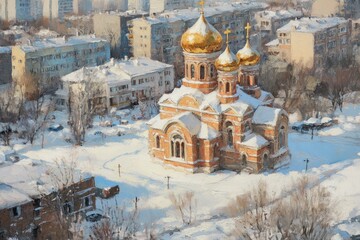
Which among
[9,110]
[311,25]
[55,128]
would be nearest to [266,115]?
[55,128]

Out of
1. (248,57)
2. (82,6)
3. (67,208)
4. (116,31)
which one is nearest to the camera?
(67,208)

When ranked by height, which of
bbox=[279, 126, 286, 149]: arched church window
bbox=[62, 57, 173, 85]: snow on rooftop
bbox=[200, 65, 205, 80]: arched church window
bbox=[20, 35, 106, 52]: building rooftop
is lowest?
bbox=[279, 126, 286, 149]: arched church window

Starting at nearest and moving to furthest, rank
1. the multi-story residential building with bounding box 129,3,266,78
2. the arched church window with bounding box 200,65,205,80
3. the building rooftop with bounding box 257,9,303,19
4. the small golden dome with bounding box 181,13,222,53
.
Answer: the small golden dome with bounding box 181,13,222,53, the arched church window with bounding box 200,65,205,80, the multi-story residential building with bounding box 129,3,266,78, the building rooftop with bounding box 257,9,303,19

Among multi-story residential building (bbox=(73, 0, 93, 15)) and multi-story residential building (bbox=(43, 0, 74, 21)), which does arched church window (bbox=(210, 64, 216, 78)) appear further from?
multi-story residential building (bbox=(73, 0, 93, 15))

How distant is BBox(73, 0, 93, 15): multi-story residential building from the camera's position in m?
98.8

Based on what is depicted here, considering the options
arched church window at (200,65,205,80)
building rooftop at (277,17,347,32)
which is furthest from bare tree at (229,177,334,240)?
building rooftop at (277,17,347,32)

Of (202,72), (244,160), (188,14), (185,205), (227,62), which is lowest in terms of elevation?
(185,205)

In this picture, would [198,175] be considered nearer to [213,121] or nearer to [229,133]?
[229,133]

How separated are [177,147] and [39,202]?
8.36 metres

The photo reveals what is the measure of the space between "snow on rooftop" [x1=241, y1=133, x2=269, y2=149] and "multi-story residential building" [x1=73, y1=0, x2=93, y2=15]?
72.1 m

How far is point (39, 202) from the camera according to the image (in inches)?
828

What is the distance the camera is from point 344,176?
87.0 feet

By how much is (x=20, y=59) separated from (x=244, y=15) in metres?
25.1

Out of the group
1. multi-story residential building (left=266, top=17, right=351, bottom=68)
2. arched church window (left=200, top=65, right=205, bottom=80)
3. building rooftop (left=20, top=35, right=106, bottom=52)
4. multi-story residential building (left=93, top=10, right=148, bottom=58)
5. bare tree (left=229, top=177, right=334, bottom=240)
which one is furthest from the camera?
multi-story residential building (left=93, top=10, right=148, bottom=58)
